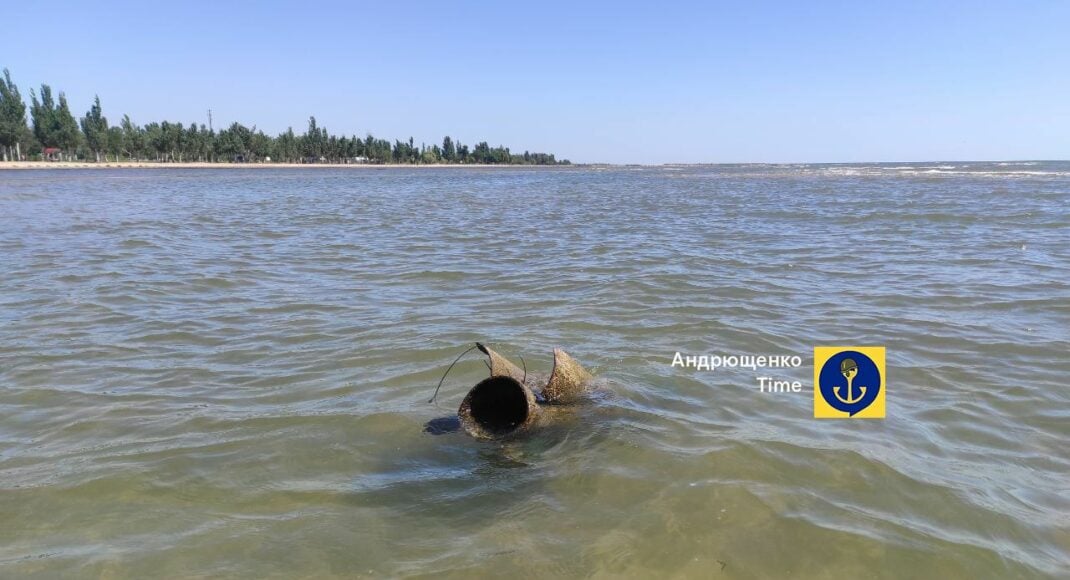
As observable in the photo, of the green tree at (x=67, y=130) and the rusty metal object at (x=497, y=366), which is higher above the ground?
the green tree at (x=67, y=130)

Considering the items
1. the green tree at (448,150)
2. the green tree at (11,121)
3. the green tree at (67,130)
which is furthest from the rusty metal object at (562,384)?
the green tree at (448,150)

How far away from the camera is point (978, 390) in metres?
5.09

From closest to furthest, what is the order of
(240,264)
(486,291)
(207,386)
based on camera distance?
(207,386), (486,291), (240,264)

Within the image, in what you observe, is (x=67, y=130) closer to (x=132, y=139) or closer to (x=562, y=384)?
(x=132, y=139)

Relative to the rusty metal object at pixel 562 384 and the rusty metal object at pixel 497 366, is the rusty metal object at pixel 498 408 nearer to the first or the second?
the rusty metal object at pixel 497 366

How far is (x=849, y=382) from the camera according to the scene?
5.23 meters

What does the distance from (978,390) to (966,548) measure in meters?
2.53

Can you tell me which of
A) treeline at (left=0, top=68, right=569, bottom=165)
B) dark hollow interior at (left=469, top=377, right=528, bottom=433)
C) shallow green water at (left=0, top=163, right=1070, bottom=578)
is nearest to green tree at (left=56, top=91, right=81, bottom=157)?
treeline at (left=0, top=68, right=569, bottom=165)

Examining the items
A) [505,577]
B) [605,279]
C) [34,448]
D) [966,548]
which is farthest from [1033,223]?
[34,448]

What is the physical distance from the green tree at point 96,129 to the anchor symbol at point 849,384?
359ft

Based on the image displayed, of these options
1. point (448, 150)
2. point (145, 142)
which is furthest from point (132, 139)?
point (448, 150)

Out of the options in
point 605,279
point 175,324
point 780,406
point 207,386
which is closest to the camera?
point 780,406

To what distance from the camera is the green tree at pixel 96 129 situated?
91619 millimetres

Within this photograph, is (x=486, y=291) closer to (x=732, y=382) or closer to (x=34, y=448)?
(x=732, y=382)
